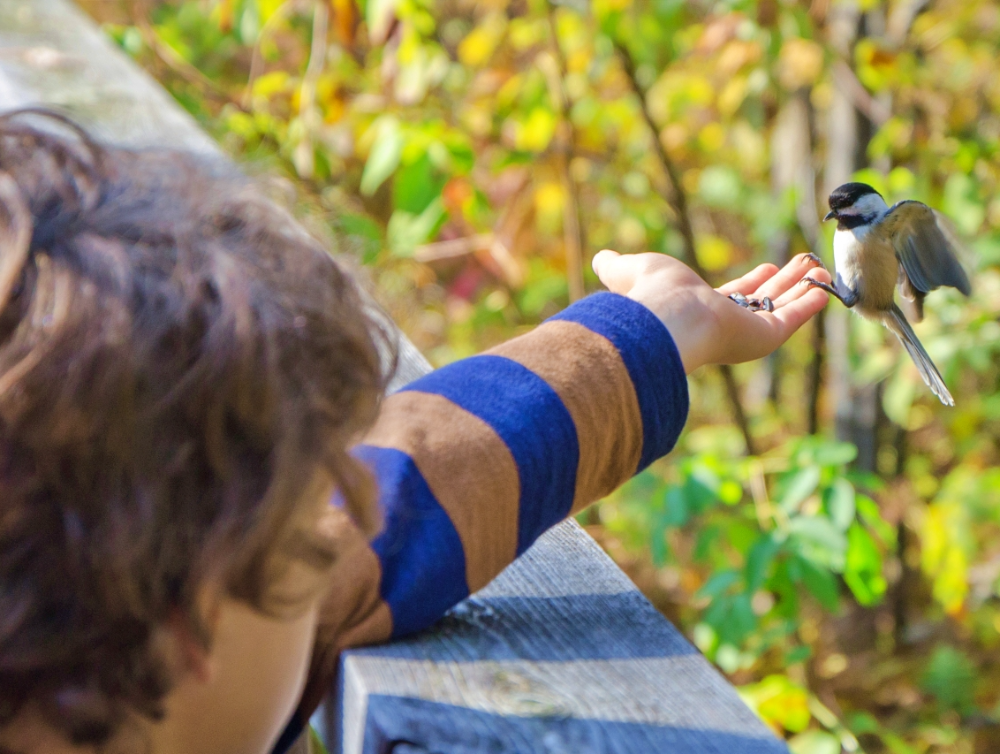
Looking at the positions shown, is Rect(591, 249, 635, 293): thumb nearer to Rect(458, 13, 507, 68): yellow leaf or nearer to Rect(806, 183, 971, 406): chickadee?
Rect(806, 183, 971, 406): chickadee

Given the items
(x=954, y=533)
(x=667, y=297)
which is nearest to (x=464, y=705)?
(x=667, y=297)

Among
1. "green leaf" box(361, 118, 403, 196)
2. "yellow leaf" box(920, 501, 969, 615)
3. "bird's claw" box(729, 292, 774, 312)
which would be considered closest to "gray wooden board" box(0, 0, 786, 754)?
"bird's claw" box(729, 292, 774, 312)

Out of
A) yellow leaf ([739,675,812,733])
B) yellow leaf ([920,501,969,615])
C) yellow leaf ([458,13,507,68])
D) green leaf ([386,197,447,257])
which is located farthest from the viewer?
yellow leaf ([458,13,507,68])

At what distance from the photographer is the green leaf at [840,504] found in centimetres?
129

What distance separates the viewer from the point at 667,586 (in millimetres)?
2963

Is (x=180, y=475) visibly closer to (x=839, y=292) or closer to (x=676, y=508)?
(x=839, y=292)

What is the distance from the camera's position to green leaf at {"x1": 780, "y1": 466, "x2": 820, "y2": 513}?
1322 millimetres

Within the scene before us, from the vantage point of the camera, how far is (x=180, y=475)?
0.47 m

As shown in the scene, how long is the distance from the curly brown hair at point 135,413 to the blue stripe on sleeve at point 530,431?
0.17 m

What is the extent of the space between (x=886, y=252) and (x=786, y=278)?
0.08 metres

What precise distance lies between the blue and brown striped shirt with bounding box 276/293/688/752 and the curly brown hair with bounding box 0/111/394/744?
0.11 meters

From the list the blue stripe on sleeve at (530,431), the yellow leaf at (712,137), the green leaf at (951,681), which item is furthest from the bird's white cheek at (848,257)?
the yellow leaf at (712,137)

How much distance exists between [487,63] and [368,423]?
2.48 m

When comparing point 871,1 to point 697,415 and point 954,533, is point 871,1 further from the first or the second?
point 697,415
